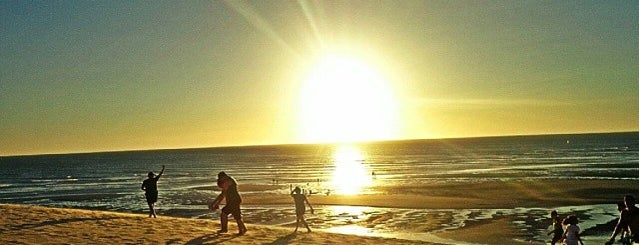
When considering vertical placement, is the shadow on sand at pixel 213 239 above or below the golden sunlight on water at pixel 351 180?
above

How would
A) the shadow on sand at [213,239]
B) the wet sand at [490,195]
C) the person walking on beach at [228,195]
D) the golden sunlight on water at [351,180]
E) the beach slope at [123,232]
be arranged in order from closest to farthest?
the beach slope at [123,232], the shadow on sand at [213,239], the person walking on beach at [228,195], the wet sand at [490,195], the golden sunlight on water at [351,180]

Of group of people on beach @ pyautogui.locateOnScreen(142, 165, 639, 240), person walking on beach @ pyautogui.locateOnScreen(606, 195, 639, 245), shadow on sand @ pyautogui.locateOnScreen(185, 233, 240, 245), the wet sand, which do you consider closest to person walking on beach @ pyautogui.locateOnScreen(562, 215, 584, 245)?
group of people on beach @ pyautogui.locateOnScreen(142, 165, 639, 240)

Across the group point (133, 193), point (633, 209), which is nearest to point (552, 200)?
point (633, 209)

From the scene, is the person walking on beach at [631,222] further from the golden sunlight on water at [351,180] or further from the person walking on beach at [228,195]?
the golden sunlight on water at [351,180]

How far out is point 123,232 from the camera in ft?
52.2

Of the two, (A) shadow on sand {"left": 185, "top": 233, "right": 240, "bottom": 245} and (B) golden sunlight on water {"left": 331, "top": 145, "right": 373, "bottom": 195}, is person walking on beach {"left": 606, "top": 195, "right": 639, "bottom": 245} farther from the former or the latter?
(B) golden sunlight on water {"left": 331, "top": 145, "right": 373, "bottom": 195}

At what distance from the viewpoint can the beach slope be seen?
48.4ft

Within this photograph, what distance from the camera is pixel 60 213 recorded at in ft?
62.0

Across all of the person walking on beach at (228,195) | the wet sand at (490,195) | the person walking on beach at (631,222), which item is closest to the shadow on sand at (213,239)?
the person walking on beach at (228,195)

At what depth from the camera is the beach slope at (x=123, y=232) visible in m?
14.8

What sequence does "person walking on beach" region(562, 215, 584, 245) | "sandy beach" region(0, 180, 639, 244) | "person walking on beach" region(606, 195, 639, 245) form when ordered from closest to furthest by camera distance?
1. "person walking on beach" region(606, 195, 639, 245)
2. "person walking on beach" region(562, 215, 584, 245)
3. "sandy beach" region(0, 180, 639, 244)

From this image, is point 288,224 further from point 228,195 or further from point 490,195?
point 490,195

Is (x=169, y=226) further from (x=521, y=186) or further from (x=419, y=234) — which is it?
(x=521, y=186)

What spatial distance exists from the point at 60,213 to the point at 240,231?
21.7ft
